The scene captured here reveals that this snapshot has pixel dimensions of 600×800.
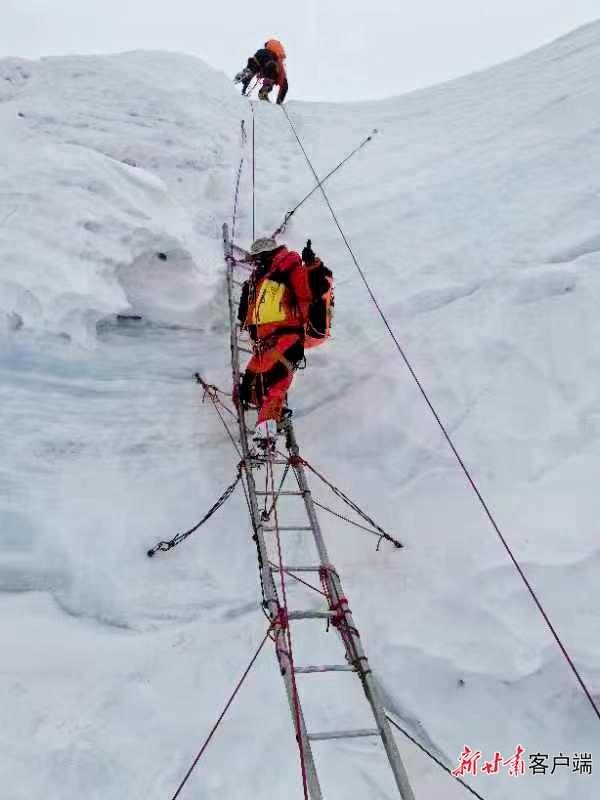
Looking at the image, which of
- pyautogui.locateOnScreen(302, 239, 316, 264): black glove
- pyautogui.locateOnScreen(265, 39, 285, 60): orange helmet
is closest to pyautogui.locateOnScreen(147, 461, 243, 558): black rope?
pyautogui.locateOnScreen(302, 239, 316, 264): black glove

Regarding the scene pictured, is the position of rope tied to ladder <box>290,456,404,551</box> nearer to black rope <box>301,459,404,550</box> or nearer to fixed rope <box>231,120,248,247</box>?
black rope <box>301,459,404,550</box>

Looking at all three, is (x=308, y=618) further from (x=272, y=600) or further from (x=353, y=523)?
(x=353, y=523)

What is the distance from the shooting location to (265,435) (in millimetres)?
4922

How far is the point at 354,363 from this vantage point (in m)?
5.34

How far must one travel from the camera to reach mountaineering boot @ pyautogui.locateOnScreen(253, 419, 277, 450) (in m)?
4.53

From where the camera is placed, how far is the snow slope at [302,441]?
133 inches

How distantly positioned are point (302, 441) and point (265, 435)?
0.92 feet

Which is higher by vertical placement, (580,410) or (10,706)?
(580,410)

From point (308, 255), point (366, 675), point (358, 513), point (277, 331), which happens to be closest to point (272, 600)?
point (366, 675)

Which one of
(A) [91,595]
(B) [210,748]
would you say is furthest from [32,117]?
(B) [210,748]

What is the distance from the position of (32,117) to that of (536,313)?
5.59 m

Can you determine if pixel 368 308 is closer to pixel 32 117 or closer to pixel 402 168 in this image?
pixel 402 168

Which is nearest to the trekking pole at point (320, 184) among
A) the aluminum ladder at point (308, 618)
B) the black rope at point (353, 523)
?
the aluminum ladder at point (308, 618)

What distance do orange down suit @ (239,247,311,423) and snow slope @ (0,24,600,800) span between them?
1.80 ft
